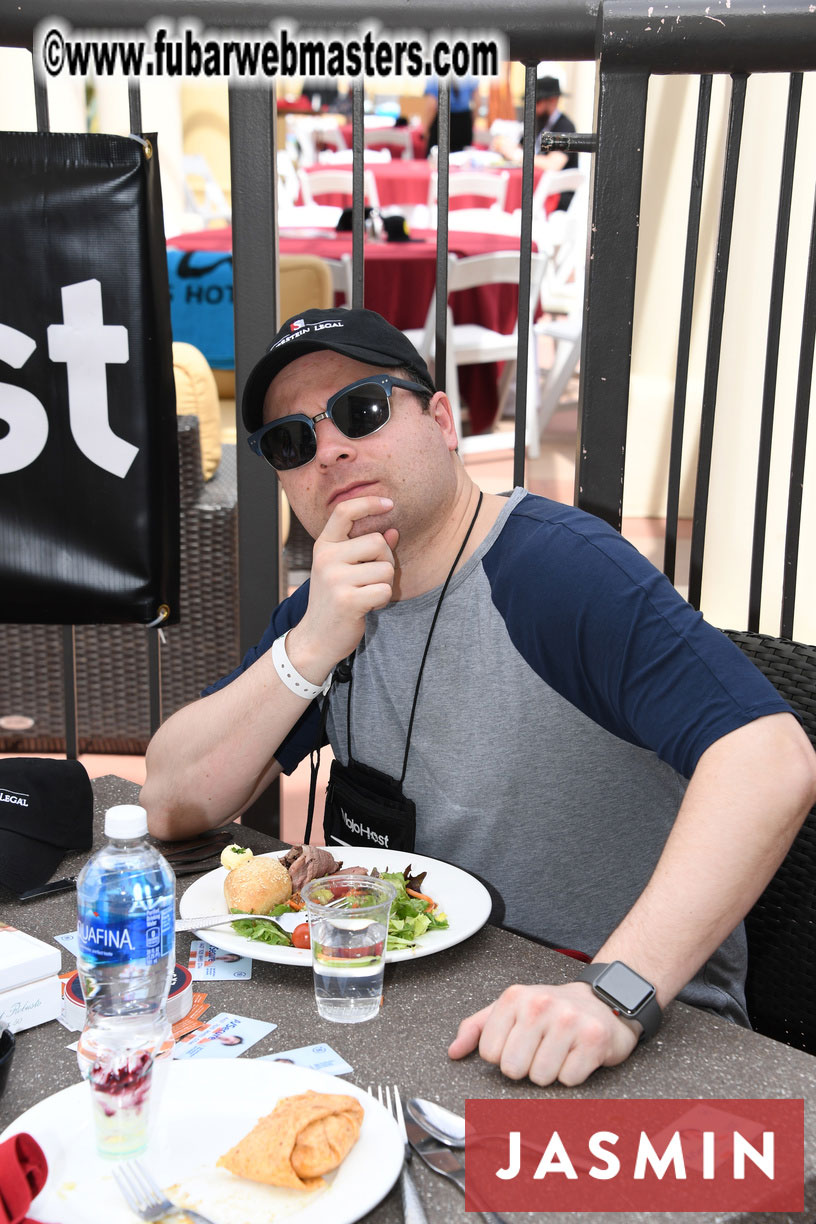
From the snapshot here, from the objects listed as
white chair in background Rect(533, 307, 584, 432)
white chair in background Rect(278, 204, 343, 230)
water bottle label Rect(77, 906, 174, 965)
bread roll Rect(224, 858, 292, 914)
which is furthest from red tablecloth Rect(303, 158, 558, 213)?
water bottle label Rect(77, 906, 174, 965)

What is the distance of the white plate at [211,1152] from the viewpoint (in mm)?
776

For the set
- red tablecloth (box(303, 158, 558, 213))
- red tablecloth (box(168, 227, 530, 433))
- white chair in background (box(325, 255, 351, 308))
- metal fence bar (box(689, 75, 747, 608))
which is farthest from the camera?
red tablecloth (box(303, 158, 558, 213))

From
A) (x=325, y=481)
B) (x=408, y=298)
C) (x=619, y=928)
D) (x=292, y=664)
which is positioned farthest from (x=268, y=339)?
(x=408, y=298)

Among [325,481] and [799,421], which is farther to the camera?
[799,421]

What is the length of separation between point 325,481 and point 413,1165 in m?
0.92

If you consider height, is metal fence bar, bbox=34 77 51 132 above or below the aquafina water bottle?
above

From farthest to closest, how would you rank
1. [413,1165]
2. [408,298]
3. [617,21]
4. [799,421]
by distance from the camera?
[408,298] < [799,421] < [617,21] < [413,1165]

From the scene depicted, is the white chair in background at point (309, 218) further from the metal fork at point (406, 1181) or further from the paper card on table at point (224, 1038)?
the metal fork at point (406, 1181)

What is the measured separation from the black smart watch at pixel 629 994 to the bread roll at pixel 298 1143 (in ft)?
0.88

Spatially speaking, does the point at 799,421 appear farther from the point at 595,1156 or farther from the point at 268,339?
the point at 595,1156

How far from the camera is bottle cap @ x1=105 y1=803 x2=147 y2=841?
0.93 meters

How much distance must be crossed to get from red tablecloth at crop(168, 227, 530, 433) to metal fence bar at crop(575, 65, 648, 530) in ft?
14.3

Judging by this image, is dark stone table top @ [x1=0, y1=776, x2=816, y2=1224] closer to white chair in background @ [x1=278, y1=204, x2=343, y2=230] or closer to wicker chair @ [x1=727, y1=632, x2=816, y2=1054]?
wicker chair @ [x1=727, y1=632, x2=816, y2=1054]

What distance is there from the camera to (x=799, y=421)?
180 cm
